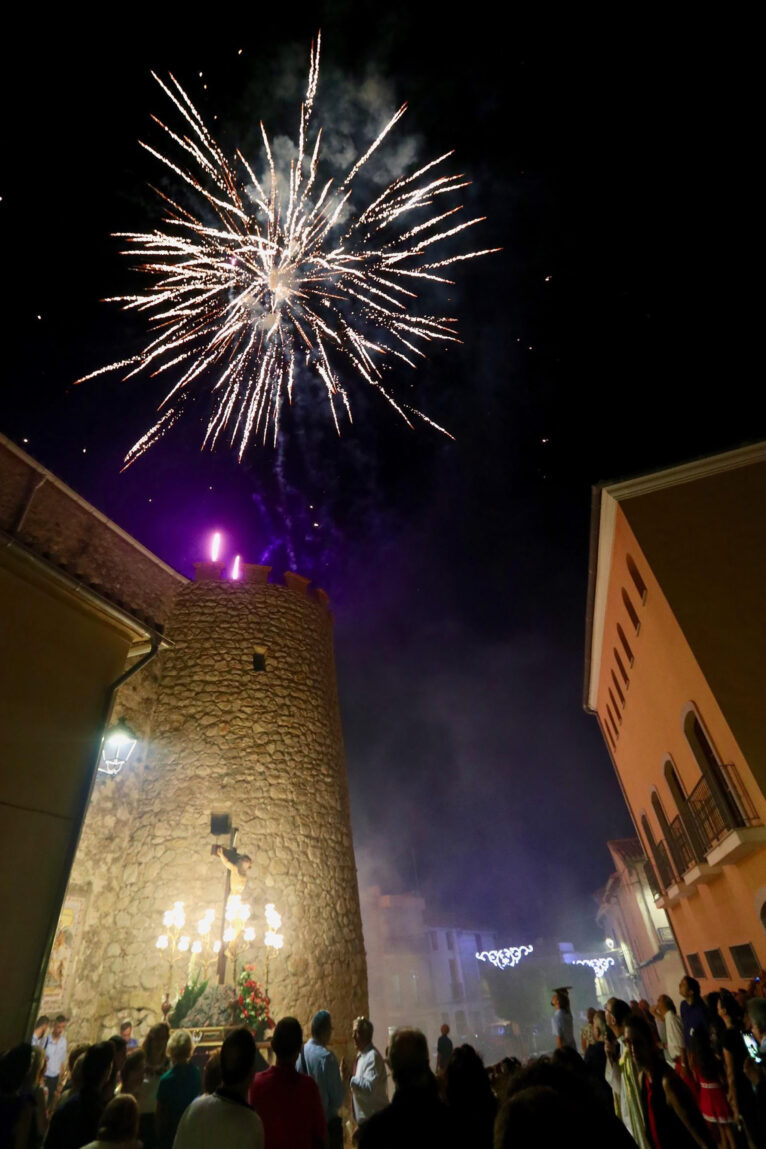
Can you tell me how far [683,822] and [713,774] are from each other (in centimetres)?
260

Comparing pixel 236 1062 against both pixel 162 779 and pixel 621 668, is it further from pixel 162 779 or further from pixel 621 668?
pixel 621 668

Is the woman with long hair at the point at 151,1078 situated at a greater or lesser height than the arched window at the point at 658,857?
lesser

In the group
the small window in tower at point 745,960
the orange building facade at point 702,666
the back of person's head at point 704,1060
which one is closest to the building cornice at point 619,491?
the orange building facade at point 702,666

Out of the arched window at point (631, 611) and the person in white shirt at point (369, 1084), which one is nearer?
the person in white shirt at point (369, 1084)

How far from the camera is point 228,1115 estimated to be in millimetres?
2545

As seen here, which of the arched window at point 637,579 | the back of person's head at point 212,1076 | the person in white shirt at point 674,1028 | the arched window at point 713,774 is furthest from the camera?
the arched window at point 637,579

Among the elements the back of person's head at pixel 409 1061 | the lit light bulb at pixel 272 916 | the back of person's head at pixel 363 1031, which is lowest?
the back of person's head at pixel 409 1061

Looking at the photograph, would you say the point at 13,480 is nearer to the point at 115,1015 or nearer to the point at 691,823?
the point at 115,1015

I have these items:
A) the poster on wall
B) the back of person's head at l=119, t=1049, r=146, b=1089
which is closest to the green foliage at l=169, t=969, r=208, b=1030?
the poster on wall

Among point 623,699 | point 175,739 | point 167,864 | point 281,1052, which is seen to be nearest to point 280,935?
point 167,864

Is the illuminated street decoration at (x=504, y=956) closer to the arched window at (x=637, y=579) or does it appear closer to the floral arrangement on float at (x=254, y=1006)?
the arched window at (x=637, y=579)

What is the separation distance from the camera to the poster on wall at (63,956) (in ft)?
26.3

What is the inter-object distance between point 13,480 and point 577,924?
204ft

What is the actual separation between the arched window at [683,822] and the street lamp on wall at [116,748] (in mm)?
10567
